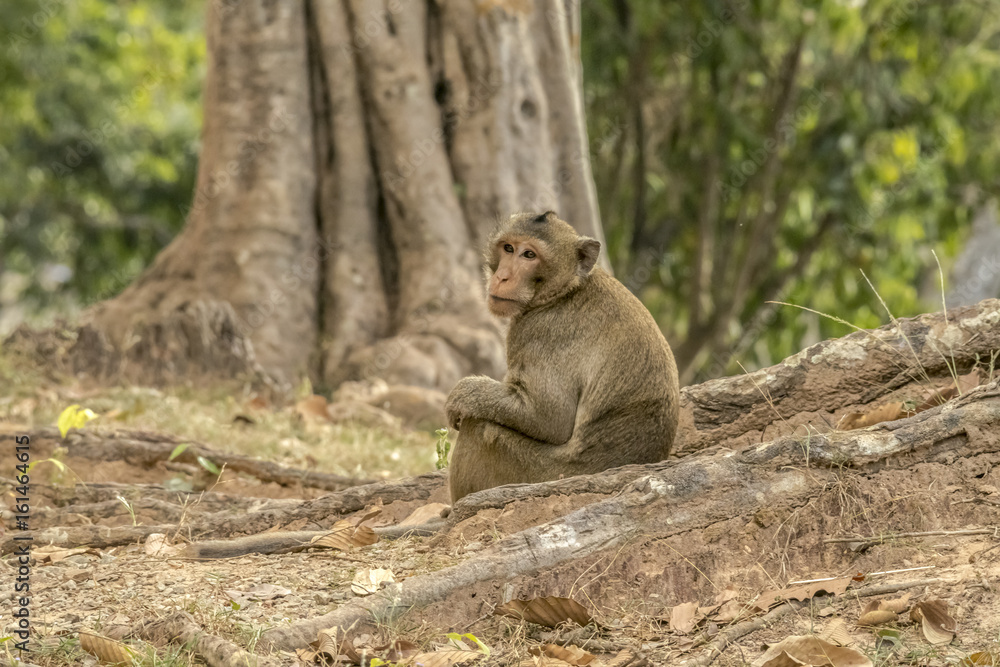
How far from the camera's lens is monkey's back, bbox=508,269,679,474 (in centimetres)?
441

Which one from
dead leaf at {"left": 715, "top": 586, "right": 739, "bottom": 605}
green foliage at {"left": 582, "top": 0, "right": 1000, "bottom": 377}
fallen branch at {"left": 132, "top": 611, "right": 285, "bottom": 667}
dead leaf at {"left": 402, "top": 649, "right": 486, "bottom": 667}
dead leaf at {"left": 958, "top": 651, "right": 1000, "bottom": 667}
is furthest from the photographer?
green foliage at {"left": 582, "top": 0, "right": 1000, "bottom": 377}

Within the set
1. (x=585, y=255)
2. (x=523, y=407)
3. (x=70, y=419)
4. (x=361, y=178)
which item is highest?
(x=585, y=255)

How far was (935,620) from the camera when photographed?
3.13 metres

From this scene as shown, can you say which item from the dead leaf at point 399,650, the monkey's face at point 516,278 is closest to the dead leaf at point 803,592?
the dead leaf at point 399,650

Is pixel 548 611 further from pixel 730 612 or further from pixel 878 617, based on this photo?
pixel 878 617

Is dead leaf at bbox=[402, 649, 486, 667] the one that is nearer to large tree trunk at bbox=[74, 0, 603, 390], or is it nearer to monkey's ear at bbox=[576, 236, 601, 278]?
monkey's ear at bbox=[576, 236, 601, 278]

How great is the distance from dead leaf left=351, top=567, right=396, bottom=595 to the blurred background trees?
858 cm

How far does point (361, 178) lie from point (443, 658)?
6813 millimetres

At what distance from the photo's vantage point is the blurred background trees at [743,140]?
41.7ft

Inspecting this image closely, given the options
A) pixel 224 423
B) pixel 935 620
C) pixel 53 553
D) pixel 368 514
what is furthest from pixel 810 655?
pixel 224 423

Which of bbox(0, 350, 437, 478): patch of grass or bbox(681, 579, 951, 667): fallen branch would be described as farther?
bbox(0, 350, 437, 478): patch of grass

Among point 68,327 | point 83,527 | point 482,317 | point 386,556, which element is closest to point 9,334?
point 68,327

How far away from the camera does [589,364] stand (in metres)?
4.50

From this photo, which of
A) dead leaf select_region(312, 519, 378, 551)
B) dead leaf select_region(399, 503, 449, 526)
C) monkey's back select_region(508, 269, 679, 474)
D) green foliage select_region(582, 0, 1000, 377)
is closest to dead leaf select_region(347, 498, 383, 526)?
dead leaf select_region(399, 503, 449, 526)
